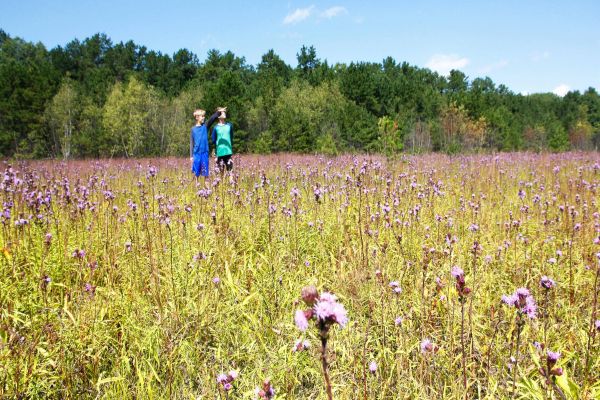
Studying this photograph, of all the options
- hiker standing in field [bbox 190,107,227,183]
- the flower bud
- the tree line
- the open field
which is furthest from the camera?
the tree line

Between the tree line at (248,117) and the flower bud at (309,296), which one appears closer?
the flower bud at (309,296)

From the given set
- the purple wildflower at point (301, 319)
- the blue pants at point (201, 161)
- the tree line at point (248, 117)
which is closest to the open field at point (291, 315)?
the purple wildflower at point (301, 319)

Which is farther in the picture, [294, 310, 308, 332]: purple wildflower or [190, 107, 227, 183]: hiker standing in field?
[190, 107, 227, 183]: hiker standing in field

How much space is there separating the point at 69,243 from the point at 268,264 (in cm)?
209

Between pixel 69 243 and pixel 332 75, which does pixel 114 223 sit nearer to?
pixel 69 243

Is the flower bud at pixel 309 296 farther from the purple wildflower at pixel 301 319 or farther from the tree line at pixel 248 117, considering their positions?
the tree line at pixel 248 117

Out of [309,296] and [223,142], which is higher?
[223,142]

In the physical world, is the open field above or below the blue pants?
below

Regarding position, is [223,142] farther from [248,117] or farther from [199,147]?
[248,117]

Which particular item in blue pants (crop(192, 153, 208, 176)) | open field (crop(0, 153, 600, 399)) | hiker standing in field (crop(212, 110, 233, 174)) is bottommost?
open field (crop(0, 153, 600, 399))

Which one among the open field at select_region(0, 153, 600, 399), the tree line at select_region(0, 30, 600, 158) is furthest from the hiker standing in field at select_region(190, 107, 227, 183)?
the tree line at select_region(0, 30, 600, 158)

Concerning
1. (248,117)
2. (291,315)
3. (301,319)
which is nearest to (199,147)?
(291,315)

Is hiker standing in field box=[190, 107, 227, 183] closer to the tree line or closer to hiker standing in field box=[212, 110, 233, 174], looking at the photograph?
hiker standing in field box=[212, 110, 233, 174]

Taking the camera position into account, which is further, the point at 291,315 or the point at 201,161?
the point at 201,161
